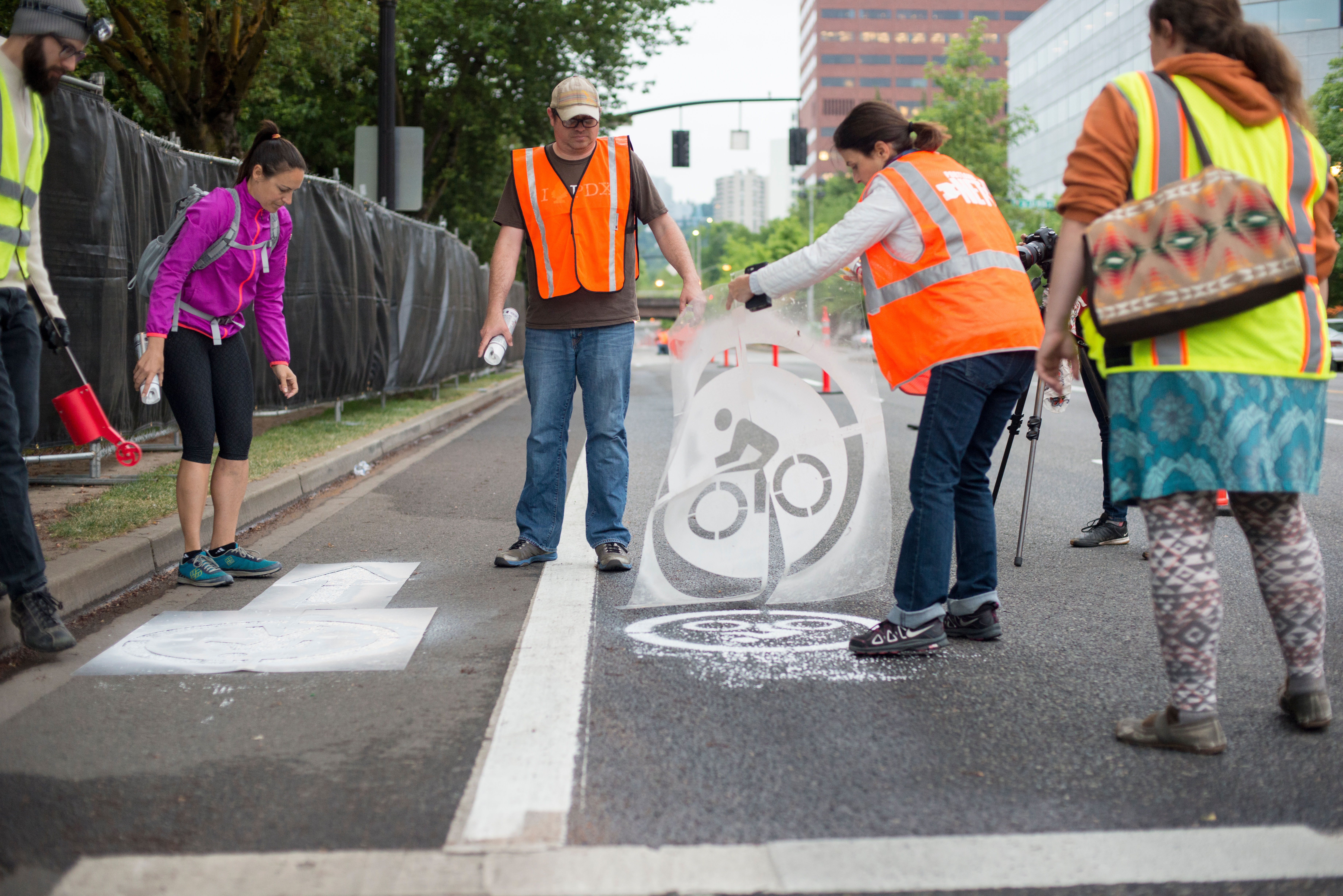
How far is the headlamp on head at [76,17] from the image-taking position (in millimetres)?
3648

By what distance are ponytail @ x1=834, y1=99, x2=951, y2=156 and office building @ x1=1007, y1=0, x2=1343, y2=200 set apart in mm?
45662

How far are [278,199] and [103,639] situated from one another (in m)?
1.82

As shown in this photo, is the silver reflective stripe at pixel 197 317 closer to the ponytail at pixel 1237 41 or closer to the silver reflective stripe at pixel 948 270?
the silver reflective stripe at pixel 948 270

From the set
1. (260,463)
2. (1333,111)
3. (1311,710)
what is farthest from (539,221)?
(1333,111)

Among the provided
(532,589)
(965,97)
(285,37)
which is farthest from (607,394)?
(965,97)

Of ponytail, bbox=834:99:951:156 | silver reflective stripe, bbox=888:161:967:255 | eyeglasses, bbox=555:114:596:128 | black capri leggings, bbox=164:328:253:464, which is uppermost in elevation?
eyeglasses, bbox=555:114:596:128

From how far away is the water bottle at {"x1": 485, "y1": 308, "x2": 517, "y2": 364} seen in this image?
503 centimetres

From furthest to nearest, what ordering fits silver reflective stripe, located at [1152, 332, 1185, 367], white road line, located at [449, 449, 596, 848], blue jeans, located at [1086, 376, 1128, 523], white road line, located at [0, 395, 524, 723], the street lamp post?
1. the street lamp post
2. blue jeans, located at [1086, 376, 1128, 523]
3. white road line, located at [0, 395, 524, 723]
4. silver reflective stripe, located at [1152, 332, 1185, 367]
5. white road line, located at [449, 449, 596, 848]

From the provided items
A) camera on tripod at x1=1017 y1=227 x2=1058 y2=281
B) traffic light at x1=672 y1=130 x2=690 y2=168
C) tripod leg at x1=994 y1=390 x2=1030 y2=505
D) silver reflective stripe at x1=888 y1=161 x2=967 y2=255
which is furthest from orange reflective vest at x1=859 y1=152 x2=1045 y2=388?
traffic light at x1=672 y1=130 x2=690 y2=168

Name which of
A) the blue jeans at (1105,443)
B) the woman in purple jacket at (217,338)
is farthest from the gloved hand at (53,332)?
the blue jeans at (1105,443)

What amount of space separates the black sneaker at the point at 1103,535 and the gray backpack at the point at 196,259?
3930 mm

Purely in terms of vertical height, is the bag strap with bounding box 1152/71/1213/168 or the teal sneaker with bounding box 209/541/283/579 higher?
the bag strap with bounding box 1152/71/1213/168

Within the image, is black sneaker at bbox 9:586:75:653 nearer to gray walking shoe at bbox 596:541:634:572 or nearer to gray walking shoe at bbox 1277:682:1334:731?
gray walking shoe at bbox 596:541:634:572

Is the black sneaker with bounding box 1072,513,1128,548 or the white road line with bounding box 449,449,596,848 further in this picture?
the black sneaker with bounding box 1072,513,1128,548
